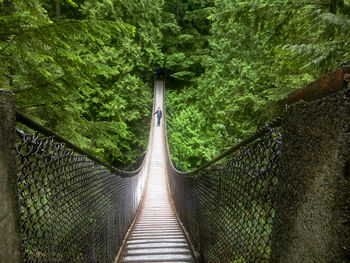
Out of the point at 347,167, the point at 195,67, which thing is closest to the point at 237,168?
the point at 347,167

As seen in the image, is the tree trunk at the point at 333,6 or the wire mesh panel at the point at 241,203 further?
the tree trunk at the point at 333,6

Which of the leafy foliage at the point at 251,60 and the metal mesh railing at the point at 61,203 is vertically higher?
the leafy foliage at the point at 251,60

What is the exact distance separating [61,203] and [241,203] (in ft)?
3.30

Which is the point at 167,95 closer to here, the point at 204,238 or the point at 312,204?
the point at 204,238

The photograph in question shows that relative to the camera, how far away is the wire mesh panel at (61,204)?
3.07 ft

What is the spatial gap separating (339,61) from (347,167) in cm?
218

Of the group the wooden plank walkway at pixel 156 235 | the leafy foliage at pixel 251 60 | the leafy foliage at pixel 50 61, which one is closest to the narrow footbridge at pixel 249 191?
the wooden plank walkway at pixel 156 235

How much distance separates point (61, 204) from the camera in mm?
1322

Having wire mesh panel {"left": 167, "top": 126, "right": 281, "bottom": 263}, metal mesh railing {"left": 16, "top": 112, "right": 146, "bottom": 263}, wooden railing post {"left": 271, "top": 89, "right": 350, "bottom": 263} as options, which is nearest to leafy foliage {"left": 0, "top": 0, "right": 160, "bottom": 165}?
metal mesh railing {"left": 16, "top": 112, "right": 146, "bottom": 263}

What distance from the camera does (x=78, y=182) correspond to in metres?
1.53

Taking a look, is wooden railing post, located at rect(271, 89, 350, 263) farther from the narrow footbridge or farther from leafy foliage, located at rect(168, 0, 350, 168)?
leafy foliage, located at rect(168, 0, 350, 168)

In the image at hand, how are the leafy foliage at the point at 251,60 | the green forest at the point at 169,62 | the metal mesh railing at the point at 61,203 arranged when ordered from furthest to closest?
the leafy foliage at the point at 251,60
the green forest at the point at 169,62
the metal mesh railing at the point at 61,203

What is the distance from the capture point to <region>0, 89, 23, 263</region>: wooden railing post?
71 cm

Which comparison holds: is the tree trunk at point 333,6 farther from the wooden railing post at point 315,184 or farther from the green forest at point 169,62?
the wooden railing post at point 315,184
